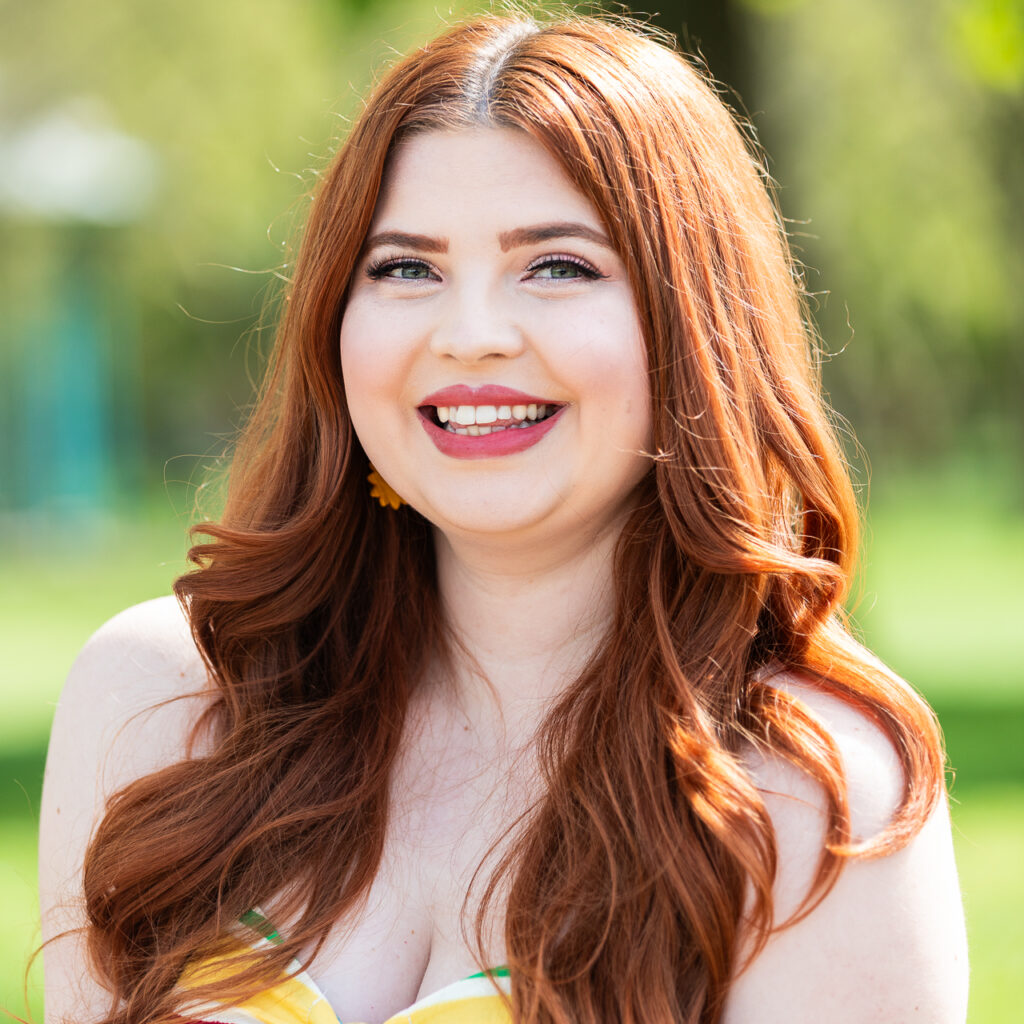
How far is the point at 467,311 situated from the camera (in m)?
2.10

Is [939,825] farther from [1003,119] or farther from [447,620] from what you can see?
[1003,119]

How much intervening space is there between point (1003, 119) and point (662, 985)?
11.1 meters

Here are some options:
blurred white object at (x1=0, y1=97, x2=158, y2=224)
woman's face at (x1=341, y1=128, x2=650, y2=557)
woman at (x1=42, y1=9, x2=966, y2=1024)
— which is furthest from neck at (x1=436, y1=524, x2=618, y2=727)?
blurred white object at (x1=0, y1=97, x2=158, y2=224)

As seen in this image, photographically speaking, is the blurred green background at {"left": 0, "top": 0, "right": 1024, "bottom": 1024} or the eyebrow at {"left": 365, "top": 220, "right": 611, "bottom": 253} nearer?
the eyebrow at {"left": 365, "top": 220, "right": 611, "bottom": 253}

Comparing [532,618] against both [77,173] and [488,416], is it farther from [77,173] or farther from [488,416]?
[77,173]

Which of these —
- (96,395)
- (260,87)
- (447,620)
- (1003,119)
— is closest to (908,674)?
(1003,119)

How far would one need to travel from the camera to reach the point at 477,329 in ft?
6.83

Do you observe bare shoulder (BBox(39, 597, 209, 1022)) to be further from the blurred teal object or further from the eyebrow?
the blurred teal object

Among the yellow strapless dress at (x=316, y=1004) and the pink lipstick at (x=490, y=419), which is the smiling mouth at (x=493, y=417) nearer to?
the pink lipstick at (x=490, y=419)

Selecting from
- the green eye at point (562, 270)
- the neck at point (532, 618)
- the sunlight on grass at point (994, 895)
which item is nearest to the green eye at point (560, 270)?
the green eye at point (562, 270)

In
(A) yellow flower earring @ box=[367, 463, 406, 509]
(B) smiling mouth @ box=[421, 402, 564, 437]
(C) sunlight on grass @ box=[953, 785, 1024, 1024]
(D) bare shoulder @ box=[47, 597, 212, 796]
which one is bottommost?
(C) sunlight on grass @ box=[953, 785, 1024, 1024]

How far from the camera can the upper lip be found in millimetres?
2109

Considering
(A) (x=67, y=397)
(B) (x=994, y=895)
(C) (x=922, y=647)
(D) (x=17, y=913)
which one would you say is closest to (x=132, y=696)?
(D) (x=17, y=913)

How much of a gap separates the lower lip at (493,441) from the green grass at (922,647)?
728 mm
